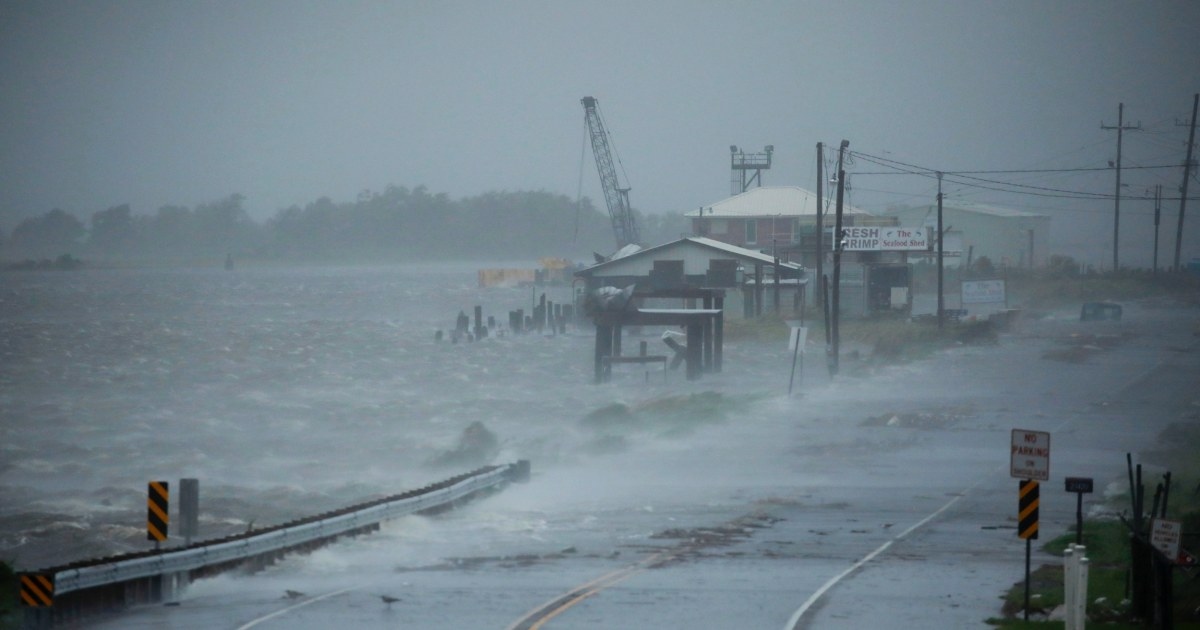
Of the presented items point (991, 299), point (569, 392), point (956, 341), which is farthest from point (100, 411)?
point (991, 299)

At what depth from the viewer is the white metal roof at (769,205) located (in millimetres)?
102562

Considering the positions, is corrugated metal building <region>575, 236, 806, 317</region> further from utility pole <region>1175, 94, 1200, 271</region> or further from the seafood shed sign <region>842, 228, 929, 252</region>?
utility pole <region>1175, 94, 1200, 271</region>

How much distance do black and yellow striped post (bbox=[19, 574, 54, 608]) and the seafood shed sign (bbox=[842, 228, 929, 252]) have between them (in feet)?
198

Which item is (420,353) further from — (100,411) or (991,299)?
(991,299)

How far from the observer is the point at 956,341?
6212 cm

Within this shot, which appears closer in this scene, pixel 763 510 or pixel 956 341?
pixel 763 510

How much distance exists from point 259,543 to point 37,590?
16.0ft

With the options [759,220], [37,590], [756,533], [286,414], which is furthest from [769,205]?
[37,590]

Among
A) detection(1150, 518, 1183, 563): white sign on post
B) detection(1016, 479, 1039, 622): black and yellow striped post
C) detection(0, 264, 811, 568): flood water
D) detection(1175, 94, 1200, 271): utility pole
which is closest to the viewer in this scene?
detection(1150, 518, 1183, 563): white sign on post

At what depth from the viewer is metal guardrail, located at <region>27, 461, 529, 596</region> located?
51.6 ft

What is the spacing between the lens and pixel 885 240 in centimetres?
7281

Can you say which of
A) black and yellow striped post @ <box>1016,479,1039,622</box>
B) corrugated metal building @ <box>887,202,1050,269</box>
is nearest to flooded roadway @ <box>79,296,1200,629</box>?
black and yellow striped post @ <box>1016,479,1039,622</box>

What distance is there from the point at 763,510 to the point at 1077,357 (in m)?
33.8

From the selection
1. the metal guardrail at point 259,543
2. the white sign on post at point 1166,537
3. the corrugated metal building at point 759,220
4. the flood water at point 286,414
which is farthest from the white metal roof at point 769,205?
the white sign on post at point 1166,537
